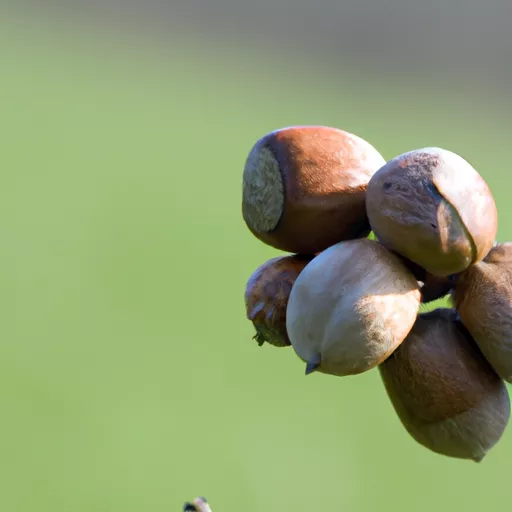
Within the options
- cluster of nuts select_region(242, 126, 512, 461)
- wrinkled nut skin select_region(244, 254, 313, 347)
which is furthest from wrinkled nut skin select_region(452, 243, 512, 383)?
wrinkled nut skin select_region(244, 254, 313, 347)

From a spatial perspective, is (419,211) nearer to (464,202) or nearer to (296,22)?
(464,202)

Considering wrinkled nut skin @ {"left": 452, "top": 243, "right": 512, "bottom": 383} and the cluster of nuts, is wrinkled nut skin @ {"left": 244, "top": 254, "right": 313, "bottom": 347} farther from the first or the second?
wrinkled nut skin @ {"left": 452, "top": 243, "right": 512, "bottom": 383}

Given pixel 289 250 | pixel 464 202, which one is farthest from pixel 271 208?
pixel 464 202

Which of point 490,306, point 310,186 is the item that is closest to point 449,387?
point 490,306

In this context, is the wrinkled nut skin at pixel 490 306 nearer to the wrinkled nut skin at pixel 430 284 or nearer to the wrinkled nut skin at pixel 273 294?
the wrinkled nut skin at pixel 430 284

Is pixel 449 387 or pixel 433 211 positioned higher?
pixel 433 211

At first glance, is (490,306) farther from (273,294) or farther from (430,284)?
(273,294)
